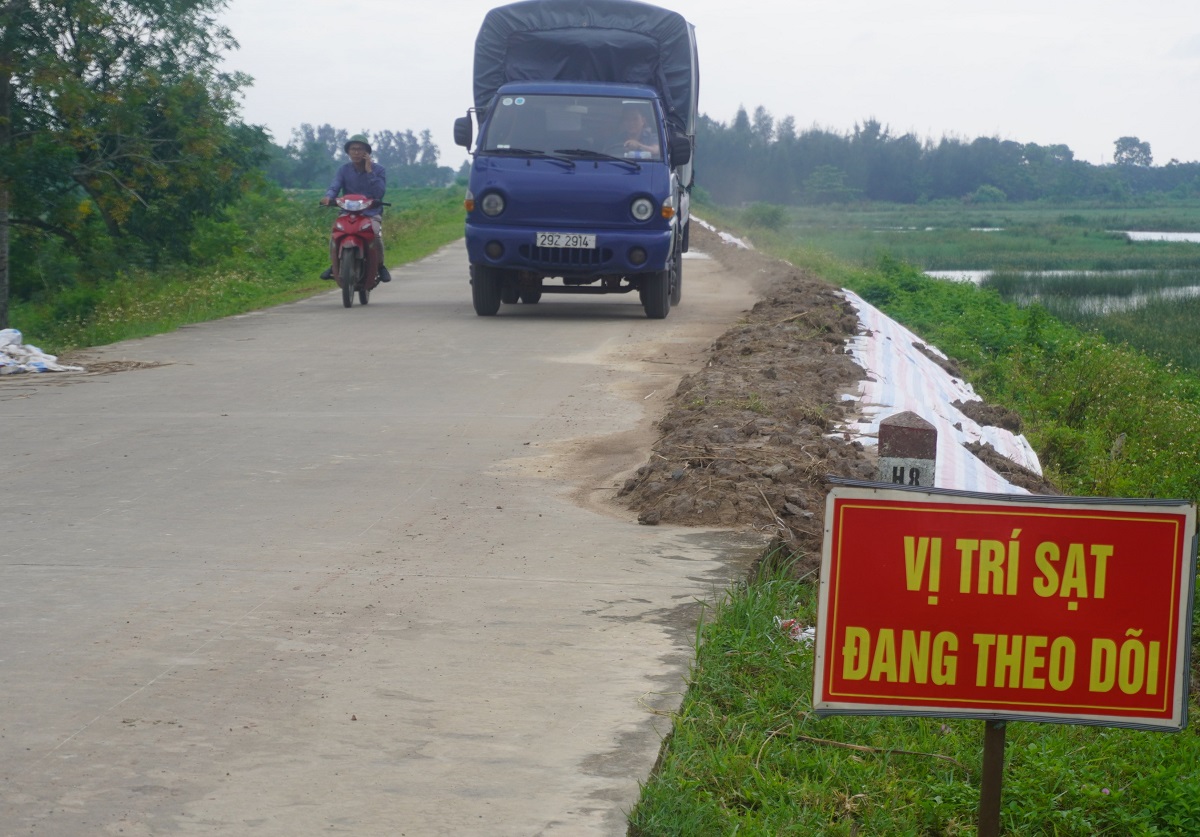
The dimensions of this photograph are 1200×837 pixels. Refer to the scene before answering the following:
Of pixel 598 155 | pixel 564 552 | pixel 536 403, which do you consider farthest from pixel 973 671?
pixel 598 155

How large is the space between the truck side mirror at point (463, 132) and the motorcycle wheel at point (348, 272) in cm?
169

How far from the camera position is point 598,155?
13.2 meters

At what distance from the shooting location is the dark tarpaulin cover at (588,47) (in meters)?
15.0

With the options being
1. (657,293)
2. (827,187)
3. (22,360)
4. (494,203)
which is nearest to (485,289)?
(494,203)

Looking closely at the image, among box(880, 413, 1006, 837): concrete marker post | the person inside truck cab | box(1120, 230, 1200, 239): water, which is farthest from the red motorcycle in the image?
box(1120, 230, 1200, 239): water

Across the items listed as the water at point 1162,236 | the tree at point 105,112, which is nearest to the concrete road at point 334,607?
the tree at point 105,112

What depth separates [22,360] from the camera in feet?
33.9

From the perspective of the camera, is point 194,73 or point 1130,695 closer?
point 1130,695

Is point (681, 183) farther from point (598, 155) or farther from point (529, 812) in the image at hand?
point (529, 812)

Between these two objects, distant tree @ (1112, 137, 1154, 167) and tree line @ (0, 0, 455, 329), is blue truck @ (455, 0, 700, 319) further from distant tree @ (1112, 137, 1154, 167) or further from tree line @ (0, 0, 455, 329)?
distant tree @ (1112, 137, 1154, 167)

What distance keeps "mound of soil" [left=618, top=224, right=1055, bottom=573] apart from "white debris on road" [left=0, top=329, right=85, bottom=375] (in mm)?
4787

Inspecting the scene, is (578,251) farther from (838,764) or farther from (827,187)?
(827,187)

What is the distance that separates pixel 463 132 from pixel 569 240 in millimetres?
1935

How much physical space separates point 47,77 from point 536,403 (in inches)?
494
